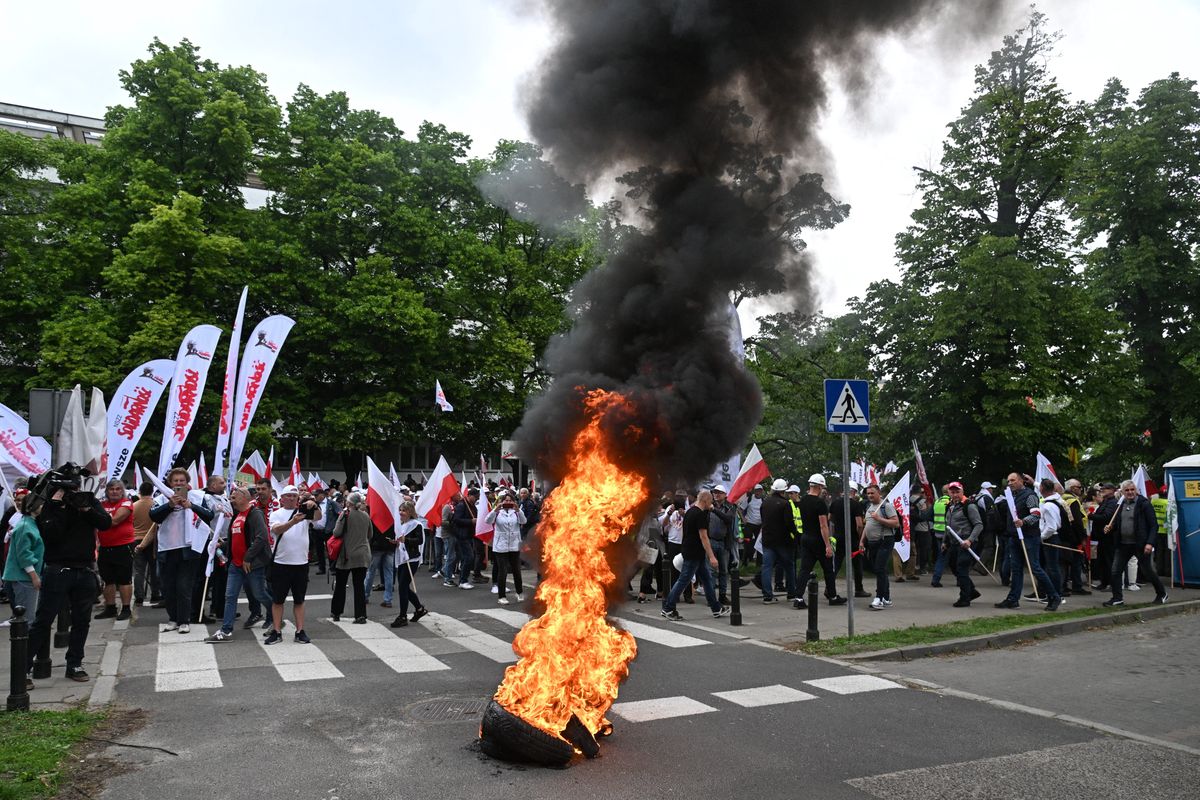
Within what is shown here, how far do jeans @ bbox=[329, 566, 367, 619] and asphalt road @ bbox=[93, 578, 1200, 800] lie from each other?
224cm

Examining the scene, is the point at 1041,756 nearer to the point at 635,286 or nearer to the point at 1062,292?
the point at 635,286

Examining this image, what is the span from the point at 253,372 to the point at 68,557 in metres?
7.11

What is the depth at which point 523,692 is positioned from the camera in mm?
5590

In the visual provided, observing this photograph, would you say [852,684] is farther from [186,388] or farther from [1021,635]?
[186,388]

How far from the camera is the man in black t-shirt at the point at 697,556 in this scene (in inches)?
457

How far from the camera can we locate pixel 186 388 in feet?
45.8

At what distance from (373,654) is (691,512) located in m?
4.77

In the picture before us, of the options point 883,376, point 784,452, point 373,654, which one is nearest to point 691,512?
point 373,654

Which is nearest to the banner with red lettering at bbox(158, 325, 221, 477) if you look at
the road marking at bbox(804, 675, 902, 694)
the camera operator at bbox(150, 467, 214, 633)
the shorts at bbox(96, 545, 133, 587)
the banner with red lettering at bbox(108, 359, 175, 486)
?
the banner with red lettering at bbox(108, 359, 175, 486)

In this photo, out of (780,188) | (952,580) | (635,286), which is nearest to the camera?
(635,286)

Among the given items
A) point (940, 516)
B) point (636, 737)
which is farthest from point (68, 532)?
point (940, 516)

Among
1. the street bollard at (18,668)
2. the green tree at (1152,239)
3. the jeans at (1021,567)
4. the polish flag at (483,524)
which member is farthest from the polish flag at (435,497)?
→ the green tree at (1152,239)

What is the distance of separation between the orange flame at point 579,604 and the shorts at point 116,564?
773 cm

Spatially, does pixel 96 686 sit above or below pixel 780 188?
below
